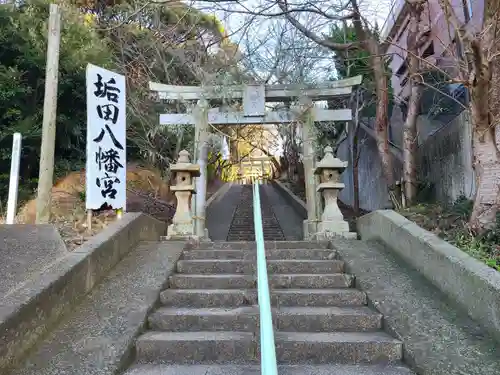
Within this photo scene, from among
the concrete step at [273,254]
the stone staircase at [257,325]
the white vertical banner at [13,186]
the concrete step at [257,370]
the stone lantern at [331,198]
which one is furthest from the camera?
the stone lantern at [331,198]

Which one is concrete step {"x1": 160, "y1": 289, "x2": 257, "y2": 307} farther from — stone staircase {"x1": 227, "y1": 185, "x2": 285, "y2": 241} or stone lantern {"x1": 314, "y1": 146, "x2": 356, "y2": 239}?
stone staircase {"x1": 227, "y1": 185, "x2": 285, "y2": 241}

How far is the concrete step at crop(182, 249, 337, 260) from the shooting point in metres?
5.35

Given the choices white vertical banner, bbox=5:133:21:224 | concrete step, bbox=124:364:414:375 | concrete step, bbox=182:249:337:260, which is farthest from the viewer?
white vertical banner, bbox=5:133:21:224

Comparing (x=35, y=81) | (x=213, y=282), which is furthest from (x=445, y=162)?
(x=35, y=81)

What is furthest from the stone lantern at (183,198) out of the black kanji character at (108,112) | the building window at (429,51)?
the building window at (429,51)

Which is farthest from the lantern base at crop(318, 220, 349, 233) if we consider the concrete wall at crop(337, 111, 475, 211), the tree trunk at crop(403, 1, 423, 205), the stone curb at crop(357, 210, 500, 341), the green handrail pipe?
the green handrail pipe

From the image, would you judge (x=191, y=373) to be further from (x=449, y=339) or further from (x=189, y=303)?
(x=449, y=339)

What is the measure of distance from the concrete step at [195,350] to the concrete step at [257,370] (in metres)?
0.12

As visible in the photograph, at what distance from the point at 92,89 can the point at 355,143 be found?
736 cm

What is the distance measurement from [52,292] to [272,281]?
→ 217 cm

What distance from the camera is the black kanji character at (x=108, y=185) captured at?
20.2 feet

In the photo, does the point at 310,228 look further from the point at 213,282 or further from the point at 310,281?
the point at 213,282

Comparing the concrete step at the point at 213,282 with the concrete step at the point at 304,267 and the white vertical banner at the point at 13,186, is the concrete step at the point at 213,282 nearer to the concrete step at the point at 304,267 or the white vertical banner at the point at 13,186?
the concrete step at the point at 304,267

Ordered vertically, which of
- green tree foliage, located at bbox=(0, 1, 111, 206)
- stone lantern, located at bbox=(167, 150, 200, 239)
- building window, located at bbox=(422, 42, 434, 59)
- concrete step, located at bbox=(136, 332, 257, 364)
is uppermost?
building window, located at bbox=(422, 42, 434, 59)
